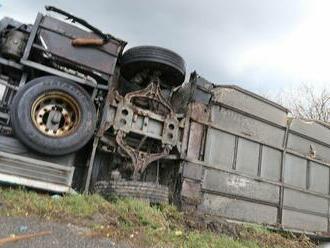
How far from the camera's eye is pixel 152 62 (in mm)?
6652

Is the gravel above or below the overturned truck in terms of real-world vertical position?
below

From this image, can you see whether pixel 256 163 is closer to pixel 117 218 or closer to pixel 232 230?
pixel 232 230

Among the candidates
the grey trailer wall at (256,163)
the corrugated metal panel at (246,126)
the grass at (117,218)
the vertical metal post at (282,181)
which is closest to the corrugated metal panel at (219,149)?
the grey trailer wall at (256,163)

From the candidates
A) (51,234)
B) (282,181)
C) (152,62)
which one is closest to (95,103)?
(152,62)

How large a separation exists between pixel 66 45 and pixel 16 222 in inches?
131

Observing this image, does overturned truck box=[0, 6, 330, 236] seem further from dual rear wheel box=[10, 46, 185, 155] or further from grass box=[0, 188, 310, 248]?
grass box=[0, 188, 310, 248]

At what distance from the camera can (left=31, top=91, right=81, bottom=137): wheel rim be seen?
564 centimetres

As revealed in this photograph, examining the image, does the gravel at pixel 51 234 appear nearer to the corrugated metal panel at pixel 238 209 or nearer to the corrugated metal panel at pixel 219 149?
the corrugated metal panel at pixel 238 209

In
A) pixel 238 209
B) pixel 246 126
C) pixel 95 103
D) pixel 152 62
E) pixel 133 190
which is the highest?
pixel 152 62

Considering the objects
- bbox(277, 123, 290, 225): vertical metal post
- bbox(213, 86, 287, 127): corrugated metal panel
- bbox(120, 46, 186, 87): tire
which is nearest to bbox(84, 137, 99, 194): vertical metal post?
bbox(120, 46, 186, 87): tire

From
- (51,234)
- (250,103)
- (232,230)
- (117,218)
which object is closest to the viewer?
(51,234)

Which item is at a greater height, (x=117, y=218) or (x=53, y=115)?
(x=53, y=115)

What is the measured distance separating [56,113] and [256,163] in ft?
13.9

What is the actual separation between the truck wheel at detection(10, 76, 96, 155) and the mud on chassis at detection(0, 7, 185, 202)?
1cm
